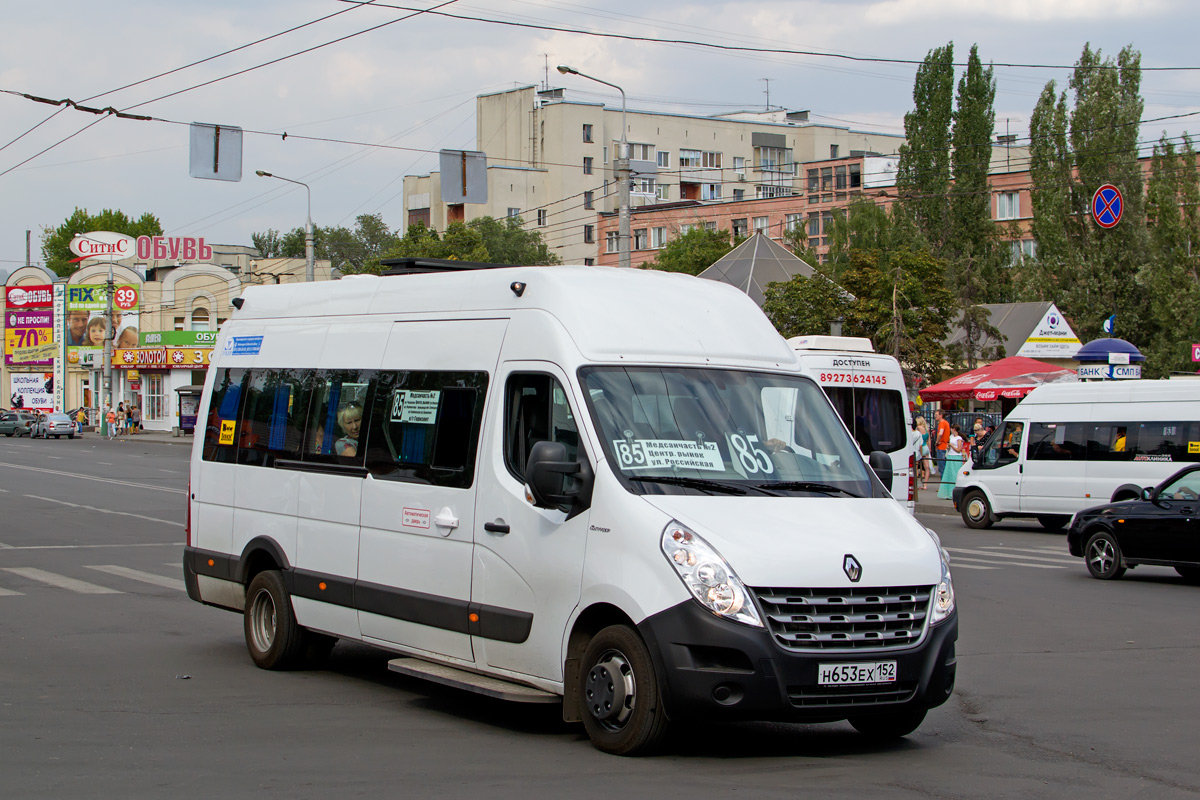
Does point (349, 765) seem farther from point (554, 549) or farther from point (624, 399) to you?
point (624, 399)

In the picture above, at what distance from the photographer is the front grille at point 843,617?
6488 millimetres

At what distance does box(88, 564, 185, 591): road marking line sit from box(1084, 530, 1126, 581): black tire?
35.5ft

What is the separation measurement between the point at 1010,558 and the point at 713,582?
558 inches

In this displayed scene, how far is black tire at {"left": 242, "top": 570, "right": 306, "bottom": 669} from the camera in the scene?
9.45m

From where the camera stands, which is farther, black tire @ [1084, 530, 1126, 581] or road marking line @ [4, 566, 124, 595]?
black tire @ [1084, 530, 1126, 581]

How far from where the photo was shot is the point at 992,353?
1949 inches

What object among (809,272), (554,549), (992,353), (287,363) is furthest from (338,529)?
(992,353)

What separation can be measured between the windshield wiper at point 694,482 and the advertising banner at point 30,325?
95473mm

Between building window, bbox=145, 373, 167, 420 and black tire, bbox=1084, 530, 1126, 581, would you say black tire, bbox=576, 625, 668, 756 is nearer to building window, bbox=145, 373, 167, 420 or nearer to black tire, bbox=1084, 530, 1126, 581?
black tire, bbox=1084, 530, 1126, 581

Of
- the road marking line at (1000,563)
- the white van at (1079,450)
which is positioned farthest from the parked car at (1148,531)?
the white van at (1079,450)

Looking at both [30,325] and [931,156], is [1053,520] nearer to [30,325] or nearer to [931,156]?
[931,156]

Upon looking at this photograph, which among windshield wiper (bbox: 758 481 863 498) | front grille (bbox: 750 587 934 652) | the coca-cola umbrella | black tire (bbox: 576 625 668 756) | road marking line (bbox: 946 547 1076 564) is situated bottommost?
road marking line (bbox: 946 547 1076 564)

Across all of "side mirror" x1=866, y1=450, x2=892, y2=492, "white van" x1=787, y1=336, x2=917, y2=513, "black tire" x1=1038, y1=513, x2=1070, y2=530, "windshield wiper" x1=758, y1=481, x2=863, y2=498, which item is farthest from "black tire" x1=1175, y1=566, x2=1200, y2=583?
"windshield wiper" x1=758, y1=481, x2=863, y2=498

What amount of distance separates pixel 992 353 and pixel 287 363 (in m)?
42.8
